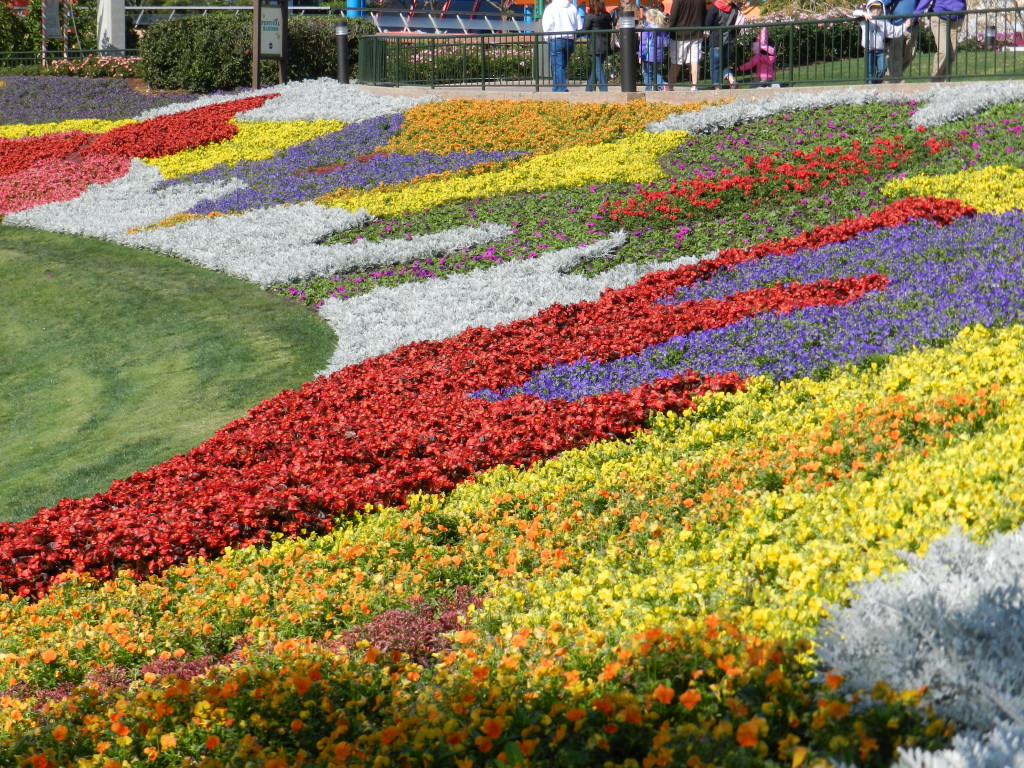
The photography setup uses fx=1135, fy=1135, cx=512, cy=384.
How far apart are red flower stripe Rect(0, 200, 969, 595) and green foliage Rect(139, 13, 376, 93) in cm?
2054

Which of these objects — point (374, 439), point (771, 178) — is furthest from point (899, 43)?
point (374, 439)

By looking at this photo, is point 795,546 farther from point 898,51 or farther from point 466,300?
point 898,51

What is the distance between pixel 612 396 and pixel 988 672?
4914 mm

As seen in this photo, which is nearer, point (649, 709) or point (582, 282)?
point (649, 709)

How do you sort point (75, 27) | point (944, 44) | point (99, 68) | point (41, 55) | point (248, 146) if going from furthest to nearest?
point (75, 27) → point (41, 55) → point (99, 68) → point (248, 146) → point (944, 44)

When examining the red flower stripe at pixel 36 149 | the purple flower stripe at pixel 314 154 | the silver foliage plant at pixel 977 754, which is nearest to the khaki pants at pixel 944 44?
the purple flower stripe at pixel 314 154

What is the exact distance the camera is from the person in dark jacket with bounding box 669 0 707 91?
20.0m

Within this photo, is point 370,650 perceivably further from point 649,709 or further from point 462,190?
point 462,190

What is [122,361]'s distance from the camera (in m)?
12.0

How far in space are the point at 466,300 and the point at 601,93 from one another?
9.69 m

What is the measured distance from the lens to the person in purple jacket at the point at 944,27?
17.4m

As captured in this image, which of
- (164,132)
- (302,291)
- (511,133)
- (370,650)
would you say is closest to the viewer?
(370,650)

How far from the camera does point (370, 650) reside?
469 centimetres

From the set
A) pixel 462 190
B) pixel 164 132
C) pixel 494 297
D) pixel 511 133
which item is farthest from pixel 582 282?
pixel 164 132
